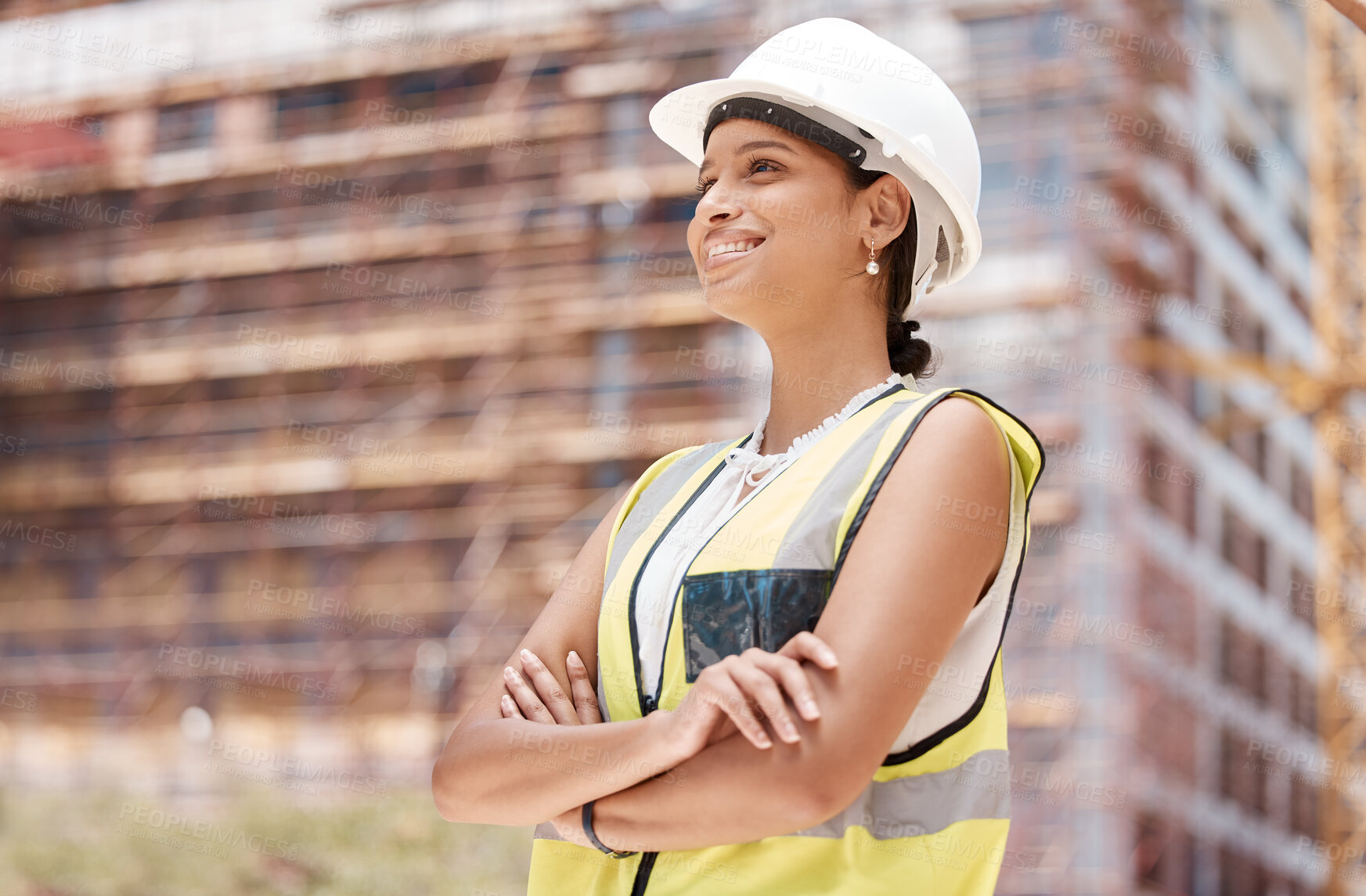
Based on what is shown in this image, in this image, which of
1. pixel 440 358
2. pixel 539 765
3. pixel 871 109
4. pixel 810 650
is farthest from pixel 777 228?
pixel 440 358

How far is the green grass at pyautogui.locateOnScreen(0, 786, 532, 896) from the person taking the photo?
8.95 meters

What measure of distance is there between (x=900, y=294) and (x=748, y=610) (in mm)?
468

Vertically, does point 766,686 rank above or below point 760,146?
below

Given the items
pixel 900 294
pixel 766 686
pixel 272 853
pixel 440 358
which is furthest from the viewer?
pixel 440 358

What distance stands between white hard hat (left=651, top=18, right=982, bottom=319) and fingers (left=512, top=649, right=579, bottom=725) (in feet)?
1.98

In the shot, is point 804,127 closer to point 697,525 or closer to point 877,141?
point 877,141

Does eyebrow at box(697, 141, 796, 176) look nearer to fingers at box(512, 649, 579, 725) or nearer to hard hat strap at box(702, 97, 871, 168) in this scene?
hard hat strap at box(702, 97, 871, 168)

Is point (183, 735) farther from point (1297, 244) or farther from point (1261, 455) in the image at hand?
point (1297, 244)

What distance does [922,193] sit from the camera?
144 centimetres

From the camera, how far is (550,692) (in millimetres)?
1356

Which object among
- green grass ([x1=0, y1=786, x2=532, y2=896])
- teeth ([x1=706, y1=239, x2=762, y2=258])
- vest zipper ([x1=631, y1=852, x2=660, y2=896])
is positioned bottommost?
green grass ([x1=0, y1=786, x2=532, y2=896])

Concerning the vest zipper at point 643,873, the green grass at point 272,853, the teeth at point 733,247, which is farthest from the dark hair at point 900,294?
the green grass at point 272,853

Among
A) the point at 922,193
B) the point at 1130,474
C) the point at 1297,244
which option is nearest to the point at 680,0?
the point at 1130,474

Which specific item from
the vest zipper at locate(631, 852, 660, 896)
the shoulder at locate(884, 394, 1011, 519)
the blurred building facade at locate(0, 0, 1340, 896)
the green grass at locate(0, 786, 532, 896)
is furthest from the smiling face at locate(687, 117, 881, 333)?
the blurred building facade at locate(0, 0, 1340, 896)
